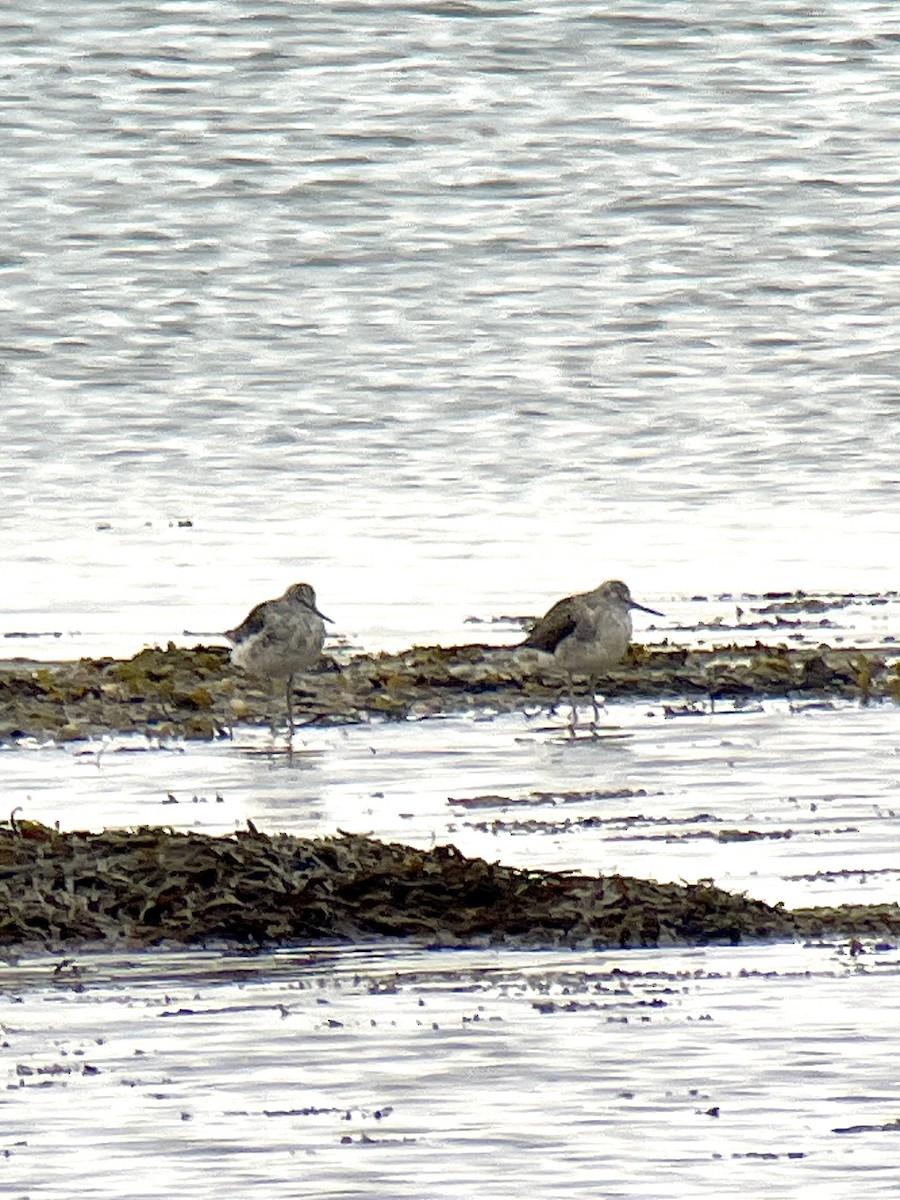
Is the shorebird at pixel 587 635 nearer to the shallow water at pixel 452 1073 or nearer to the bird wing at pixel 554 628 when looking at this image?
the bird wing at pixel 554 628

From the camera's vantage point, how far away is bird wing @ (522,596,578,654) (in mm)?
16000

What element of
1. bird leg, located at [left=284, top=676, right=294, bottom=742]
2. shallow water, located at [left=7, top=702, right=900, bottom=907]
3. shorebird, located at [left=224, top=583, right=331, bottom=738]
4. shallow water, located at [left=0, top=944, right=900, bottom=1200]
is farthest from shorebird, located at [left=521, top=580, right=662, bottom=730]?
shallow water, located at [left=0, top=944, right=900, bottom=1200]

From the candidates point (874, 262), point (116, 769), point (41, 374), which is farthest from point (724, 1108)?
point (874, 262)

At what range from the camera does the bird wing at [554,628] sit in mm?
16000

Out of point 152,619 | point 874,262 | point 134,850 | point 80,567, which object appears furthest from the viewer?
point 874,262

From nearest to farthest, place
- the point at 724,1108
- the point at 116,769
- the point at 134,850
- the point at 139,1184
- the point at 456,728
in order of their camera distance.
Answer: the point at 139,1184, the point at 724,1108, the point at 134,850, the point at 116,769, the point at 456,728

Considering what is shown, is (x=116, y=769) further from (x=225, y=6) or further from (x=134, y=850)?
(x=225, y=6)

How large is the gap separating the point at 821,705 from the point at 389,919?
6145 millimetres

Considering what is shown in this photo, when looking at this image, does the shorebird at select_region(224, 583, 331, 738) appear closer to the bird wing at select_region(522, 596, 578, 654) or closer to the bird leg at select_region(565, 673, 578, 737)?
the bird wing at select_region(522, 596, 578, 654)

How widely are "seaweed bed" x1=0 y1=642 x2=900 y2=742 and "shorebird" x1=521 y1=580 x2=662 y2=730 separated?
17 centimetres

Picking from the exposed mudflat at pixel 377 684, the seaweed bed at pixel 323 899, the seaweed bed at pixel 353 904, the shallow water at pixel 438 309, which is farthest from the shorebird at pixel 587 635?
the seaweed bed at pixel 353 904

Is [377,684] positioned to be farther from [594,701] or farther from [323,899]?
[323,899]

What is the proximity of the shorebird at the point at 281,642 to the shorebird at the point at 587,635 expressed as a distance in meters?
1.10

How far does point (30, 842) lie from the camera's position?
35.2 feet
